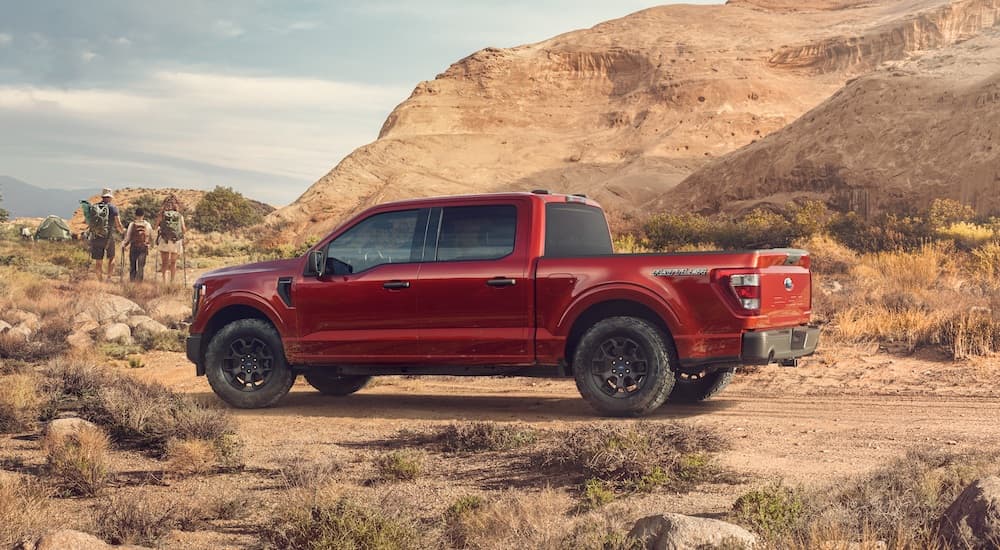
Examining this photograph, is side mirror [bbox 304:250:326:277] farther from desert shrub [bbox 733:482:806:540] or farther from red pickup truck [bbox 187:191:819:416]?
desert shrub [bbox 733:482:806:540]

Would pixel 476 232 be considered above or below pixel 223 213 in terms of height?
below

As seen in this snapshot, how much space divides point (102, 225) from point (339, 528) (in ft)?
68.2

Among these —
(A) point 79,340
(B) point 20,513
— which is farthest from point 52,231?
(B) point 20,513

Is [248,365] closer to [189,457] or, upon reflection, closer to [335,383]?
[335,383]

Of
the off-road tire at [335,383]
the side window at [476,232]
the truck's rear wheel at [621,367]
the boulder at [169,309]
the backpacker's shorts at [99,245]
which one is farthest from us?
the backpacker's shorts at [99,245]

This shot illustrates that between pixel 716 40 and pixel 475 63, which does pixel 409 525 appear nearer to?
pixel 475 63

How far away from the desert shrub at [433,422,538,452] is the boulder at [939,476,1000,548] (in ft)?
13.1

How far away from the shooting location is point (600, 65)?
6569 cm

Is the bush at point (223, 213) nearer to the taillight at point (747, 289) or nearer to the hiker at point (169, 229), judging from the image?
the hiker at point (169, 229)

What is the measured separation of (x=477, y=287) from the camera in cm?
938

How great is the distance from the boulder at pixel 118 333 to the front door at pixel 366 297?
23.9 ft

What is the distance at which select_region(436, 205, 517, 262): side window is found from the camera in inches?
374

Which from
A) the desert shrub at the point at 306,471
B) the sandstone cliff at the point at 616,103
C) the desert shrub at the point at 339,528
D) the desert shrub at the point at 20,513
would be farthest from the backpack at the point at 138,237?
the sandstone cliff at the point at 616,103

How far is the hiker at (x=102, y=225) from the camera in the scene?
2369 centimetres
